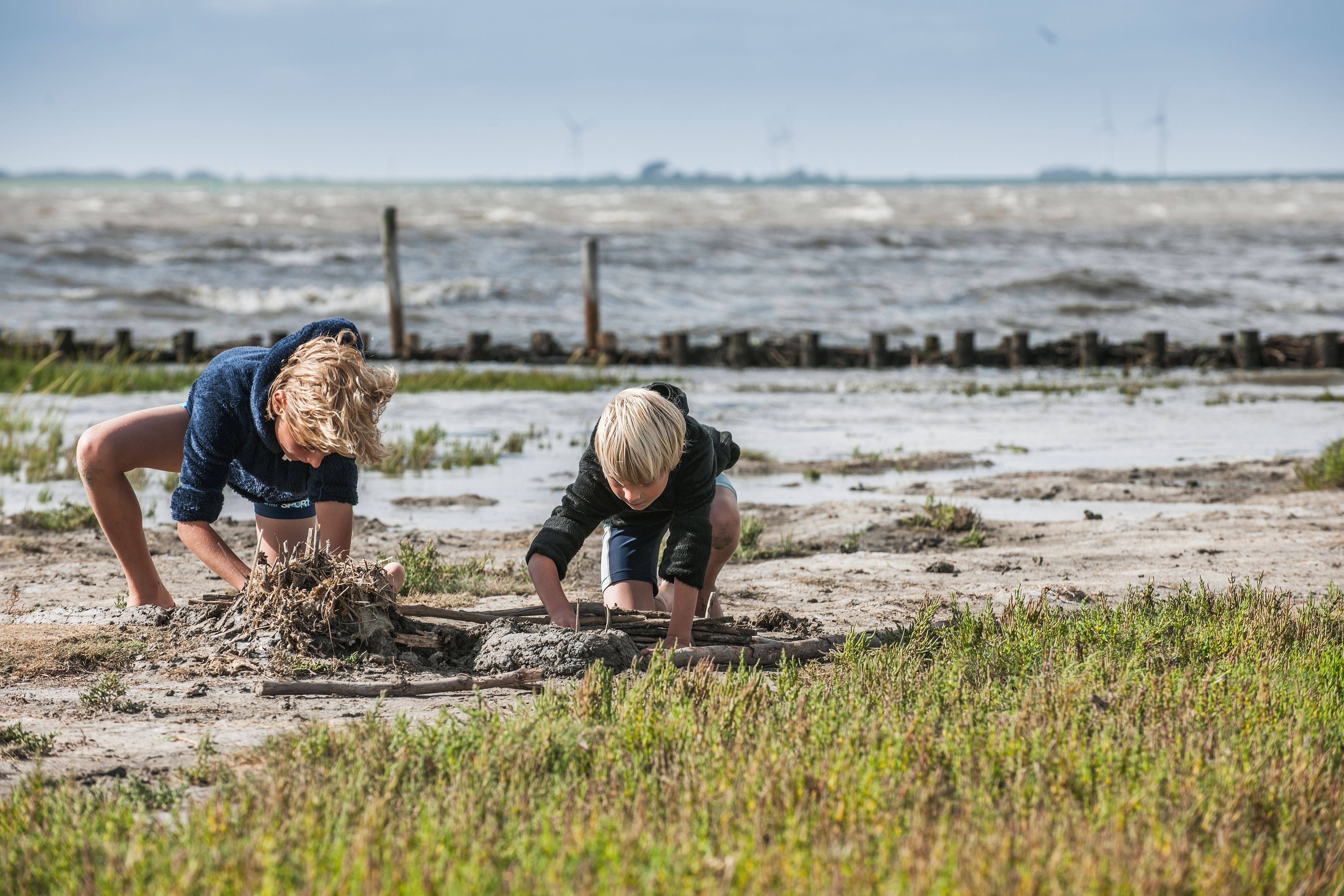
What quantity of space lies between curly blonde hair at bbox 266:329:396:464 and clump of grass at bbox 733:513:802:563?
9.06ft

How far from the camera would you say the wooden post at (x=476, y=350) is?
19.7 meters

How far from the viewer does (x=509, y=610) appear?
4910mm

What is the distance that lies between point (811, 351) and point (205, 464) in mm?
15709

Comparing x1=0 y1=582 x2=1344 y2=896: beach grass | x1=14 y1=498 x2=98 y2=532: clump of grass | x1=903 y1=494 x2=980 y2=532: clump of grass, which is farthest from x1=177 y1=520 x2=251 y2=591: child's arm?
x1=903 y1=494 x2=980 y2=532: clump of grass

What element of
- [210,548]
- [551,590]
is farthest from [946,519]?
[210,548]

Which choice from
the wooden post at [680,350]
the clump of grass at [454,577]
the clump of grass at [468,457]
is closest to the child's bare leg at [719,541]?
the clump of grass at [454,577]

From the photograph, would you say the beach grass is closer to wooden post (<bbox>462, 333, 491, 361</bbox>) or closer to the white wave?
wooden post (<bbox>462, 333, 491, 361</bbox>)

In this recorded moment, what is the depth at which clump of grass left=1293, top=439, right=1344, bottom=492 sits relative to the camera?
26.8 feet

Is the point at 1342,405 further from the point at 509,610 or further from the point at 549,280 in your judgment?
the point at 549,280

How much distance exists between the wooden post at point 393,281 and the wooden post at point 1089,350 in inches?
450

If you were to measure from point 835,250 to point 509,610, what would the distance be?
3871cm

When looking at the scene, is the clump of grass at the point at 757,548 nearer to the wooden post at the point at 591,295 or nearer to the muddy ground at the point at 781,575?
the muddy ground at the point at 781,575

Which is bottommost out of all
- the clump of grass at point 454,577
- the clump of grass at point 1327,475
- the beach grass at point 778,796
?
the beach grass at point 778,796

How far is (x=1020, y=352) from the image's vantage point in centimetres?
1914
